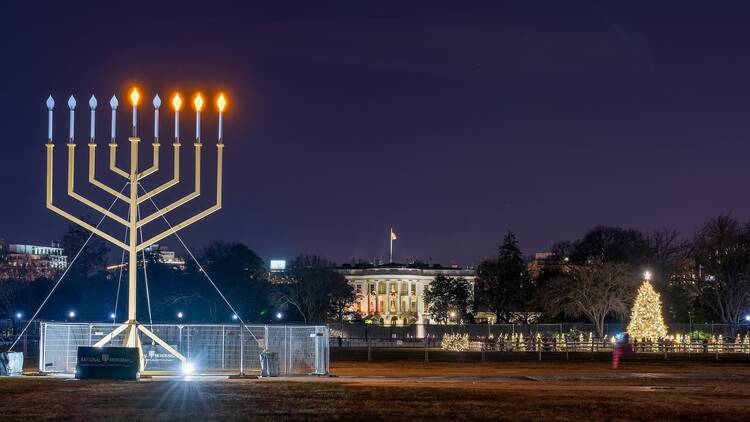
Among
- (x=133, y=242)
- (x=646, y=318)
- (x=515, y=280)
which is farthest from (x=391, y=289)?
(x=133, y=242)

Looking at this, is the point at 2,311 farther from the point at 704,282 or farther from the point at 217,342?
the point at 217,342

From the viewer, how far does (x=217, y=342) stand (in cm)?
3278

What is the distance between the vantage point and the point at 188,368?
31.8 meters

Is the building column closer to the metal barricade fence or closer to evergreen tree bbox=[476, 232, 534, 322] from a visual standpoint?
evergreen tree bbox=[476, 232, 534, 322]

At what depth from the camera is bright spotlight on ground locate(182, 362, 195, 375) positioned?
3122cm

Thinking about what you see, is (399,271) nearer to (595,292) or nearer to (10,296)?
(10,296)

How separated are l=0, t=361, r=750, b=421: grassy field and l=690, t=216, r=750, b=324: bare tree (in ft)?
180

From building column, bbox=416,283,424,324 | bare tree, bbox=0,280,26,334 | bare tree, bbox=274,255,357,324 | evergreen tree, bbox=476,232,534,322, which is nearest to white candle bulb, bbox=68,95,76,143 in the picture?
bare tree, bbox=274,255,357,324

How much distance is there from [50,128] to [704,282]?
72.9 m

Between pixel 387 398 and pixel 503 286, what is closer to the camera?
pixel 387 398

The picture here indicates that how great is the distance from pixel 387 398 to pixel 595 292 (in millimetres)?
71038

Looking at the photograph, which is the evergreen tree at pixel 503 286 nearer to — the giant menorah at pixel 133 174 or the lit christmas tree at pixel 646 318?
the lit christmas tree at pixel 646 318

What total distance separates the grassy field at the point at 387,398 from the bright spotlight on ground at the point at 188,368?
178cm

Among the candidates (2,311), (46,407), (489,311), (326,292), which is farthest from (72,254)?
(46,407)
